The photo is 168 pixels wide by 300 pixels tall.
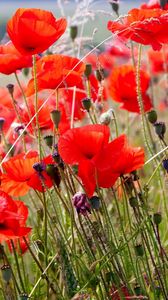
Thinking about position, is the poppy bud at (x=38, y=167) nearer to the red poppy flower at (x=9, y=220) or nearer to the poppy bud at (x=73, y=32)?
the red poppy flower at (x=9, y=220)

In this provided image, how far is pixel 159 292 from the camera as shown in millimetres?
1583

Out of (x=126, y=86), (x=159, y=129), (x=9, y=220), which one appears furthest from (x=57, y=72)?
(x=126, y=86)

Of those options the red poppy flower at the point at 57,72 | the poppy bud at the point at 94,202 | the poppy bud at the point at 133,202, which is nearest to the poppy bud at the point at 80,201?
the poppy bud at the point at 94,202

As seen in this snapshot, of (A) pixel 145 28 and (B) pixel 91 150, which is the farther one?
(A) pixel 145 28

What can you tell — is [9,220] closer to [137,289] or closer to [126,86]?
[137,289]

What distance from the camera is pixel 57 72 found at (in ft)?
5.13

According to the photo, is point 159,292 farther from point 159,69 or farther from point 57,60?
point 159,69

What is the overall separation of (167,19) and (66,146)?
334 millimetres

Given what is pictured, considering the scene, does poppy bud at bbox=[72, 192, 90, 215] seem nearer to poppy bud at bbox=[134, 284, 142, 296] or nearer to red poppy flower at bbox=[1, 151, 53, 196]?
red poppy flower at bbox=[1, 151, 53, 196]

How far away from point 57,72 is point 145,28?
0.60ft

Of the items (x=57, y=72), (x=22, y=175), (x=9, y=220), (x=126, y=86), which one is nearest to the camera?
(x=9, y=220)

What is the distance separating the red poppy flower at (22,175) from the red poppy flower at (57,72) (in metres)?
0.15

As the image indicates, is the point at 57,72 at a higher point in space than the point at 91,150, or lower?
higher

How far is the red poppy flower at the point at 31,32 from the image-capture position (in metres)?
1.47
